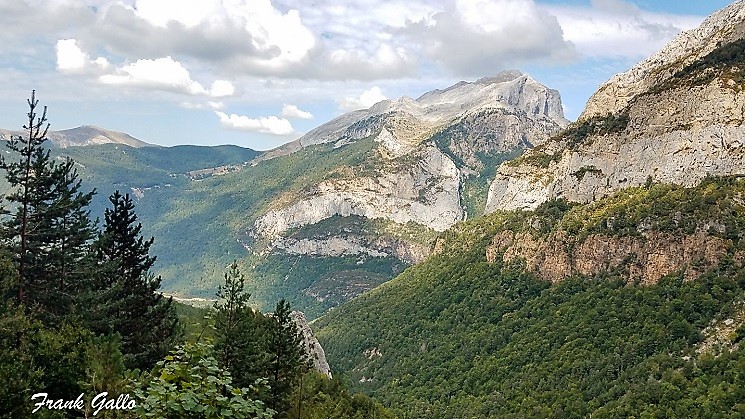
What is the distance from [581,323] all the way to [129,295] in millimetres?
69204

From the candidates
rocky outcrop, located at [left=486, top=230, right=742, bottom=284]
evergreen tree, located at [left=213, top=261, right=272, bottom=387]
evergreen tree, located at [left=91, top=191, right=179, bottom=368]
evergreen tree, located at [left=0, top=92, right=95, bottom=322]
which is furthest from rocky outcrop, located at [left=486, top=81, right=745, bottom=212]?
evergreen tree, located at [left=0, top=92, right=95, bottom=322]

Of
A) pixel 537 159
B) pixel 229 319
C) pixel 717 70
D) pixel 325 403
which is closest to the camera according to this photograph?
pixel 229 319

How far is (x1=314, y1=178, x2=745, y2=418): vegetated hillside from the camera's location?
2544 inches

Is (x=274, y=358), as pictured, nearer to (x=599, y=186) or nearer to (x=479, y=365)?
(x=479, y=365)

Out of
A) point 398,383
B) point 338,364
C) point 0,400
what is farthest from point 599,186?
point 0,400

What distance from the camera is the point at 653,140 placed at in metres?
99.2

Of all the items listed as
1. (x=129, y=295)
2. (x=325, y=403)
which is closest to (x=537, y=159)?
(x=325, y=403)

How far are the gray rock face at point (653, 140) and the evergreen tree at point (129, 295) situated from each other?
8481 centimetres

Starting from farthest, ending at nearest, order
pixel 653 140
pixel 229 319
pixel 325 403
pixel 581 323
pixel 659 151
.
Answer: pixel 653 140 < pixel 659 151 < pixel 581 323 < pixel 325 403 < pixel 229 319

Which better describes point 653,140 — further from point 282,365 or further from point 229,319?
point 229,319

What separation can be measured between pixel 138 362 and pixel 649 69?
5341 inches

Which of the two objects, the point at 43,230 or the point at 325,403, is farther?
the point at 325,403

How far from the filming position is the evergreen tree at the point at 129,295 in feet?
107

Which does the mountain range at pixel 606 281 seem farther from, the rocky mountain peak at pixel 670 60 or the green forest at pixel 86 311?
the green forest at pixel 86 311
